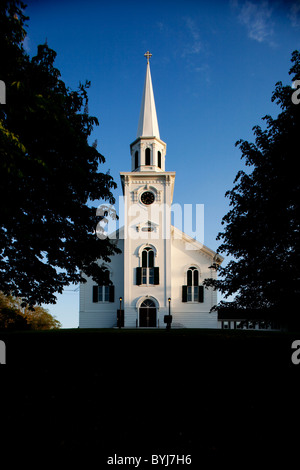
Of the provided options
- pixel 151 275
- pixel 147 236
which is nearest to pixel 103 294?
pixel 151 275

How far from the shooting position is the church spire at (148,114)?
3113 cm

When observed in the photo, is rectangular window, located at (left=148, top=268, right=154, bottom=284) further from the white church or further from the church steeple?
the church steeple

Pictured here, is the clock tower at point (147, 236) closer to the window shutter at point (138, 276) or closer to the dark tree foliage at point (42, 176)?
the window shutter at point (138, 276)

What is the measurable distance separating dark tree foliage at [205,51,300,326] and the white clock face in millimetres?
15099

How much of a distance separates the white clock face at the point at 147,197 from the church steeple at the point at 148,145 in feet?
7.85

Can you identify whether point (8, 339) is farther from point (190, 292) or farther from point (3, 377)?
point (190, 292)

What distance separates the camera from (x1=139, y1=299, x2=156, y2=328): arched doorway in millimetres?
27406

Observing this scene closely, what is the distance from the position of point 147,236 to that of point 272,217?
678 inches

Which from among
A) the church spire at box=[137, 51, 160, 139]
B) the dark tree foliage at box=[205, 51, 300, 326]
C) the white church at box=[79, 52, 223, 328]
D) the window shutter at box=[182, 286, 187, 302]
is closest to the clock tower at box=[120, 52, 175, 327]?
the white church at box=[79, 52, 223, 328]

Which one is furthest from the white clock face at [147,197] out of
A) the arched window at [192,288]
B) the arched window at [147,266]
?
the arched window at [192,288]

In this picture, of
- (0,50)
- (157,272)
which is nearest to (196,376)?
(0,50)

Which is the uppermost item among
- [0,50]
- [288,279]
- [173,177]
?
[173,177]
